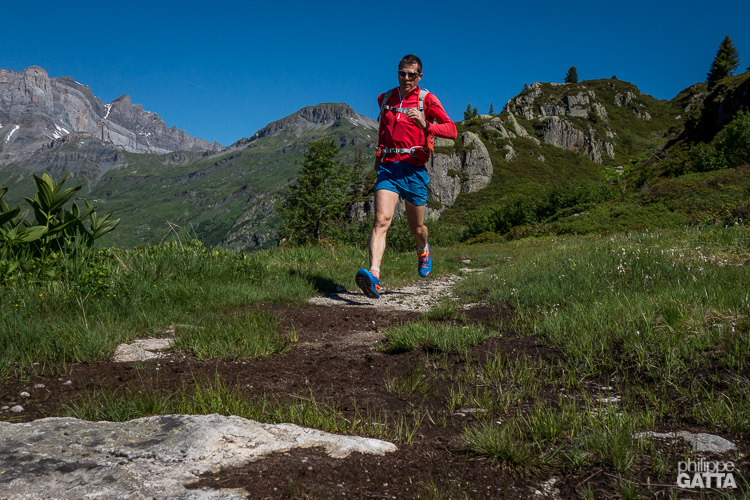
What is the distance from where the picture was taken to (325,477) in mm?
1685

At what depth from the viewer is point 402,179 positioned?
22.3ft

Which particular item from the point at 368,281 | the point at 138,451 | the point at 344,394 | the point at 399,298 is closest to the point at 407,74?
the point at 368,281

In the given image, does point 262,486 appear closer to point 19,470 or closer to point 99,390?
point 19,470

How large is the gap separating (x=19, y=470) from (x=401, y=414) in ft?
5.60

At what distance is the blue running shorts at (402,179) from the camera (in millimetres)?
6758

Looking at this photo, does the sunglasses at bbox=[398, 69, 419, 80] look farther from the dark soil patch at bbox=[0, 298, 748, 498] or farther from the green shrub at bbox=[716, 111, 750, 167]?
the green shrub at bbox=[716, 111, 750, 167]

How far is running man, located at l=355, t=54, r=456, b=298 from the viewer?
21.3 feet

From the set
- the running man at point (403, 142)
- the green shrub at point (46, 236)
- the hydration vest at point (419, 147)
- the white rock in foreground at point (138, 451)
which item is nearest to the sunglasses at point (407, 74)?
the running man at point (403, 142)

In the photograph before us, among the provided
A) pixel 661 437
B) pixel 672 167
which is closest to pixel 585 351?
pixel 661 437

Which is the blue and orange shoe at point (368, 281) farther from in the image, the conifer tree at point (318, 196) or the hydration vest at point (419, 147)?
the conifer tree at point (318, 196)

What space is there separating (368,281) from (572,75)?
194m

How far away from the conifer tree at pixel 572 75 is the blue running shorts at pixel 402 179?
7509 inches

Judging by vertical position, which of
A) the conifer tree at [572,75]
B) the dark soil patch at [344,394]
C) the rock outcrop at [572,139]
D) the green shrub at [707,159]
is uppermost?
the conifer tree at [572,75]

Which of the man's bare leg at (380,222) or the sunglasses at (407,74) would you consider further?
the man's bare leg at (380,222)
